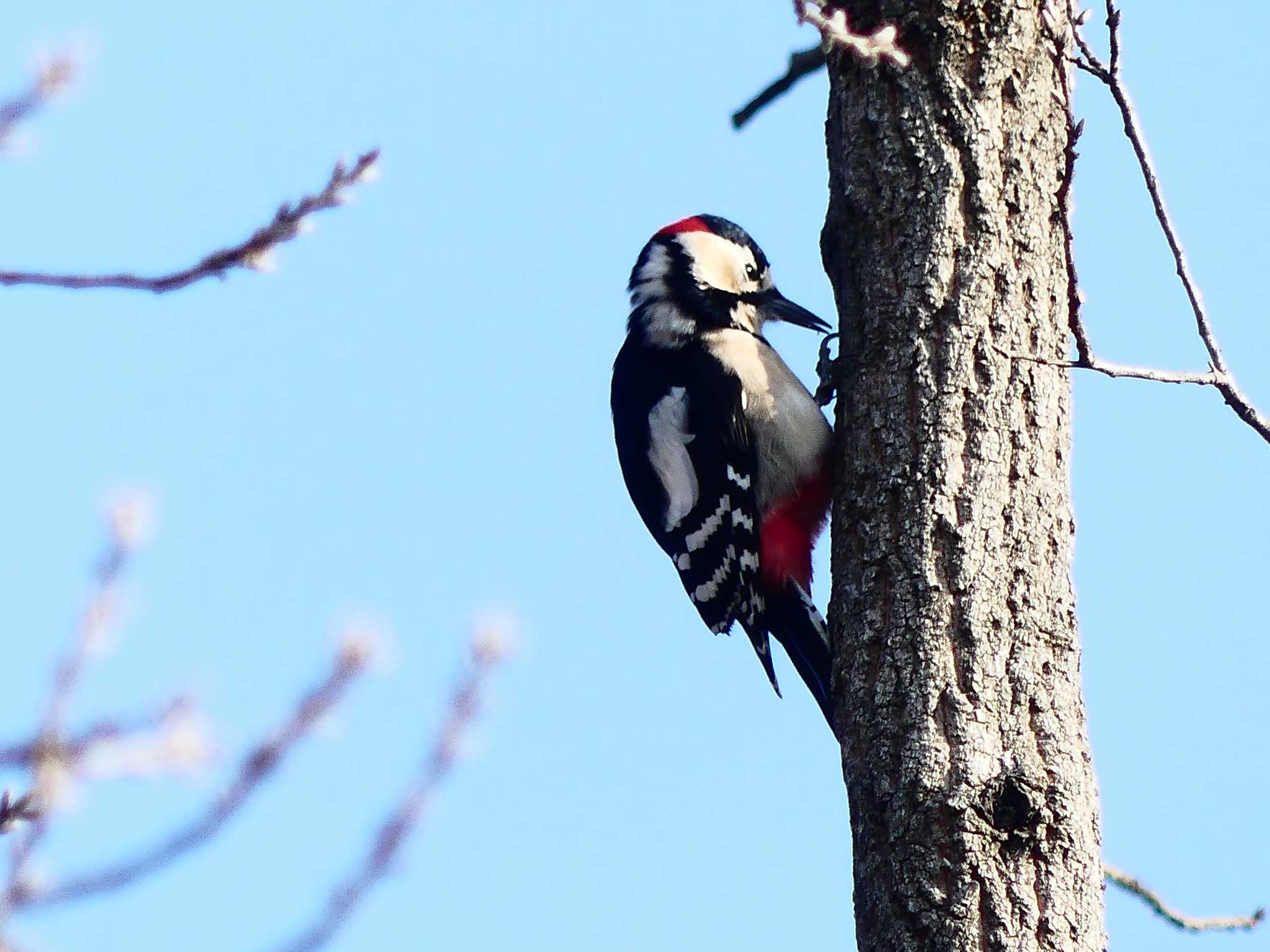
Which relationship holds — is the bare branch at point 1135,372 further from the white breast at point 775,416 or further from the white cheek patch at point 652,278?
the white cheek patch at point 652,278

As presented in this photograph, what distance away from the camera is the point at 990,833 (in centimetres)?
262

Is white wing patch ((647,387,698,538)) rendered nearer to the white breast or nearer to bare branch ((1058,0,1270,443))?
the white breast

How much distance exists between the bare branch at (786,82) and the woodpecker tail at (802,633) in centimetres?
117

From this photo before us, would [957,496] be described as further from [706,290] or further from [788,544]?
[706,290]

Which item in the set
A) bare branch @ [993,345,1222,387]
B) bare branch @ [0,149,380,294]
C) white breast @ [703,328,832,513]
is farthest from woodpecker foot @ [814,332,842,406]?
bare branch @ [0,149,380,294]

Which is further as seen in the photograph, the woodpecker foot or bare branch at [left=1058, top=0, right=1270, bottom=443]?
the woodpecker foot

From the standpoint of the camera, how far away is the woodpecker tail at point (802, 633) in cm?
401

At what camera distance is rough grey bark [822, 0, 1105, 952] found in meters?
2.62

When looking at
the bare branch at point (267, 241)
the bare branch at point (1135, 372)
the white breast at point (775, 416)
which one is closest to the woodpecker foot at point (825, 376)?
the white breast at point (775, 416)

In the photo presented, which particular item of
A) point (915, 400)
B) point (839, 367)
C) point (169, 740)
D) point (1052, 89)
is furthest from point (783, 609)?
point (169, 740)

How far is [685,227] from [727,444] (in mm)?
835

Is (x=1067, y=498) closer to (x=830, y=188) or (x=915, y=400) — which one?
(x=915, y=400)

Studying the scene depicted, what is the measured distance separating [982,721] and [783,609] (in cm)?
151

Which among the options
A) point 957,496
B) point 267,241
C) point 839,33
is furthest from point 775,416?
point 267,241
